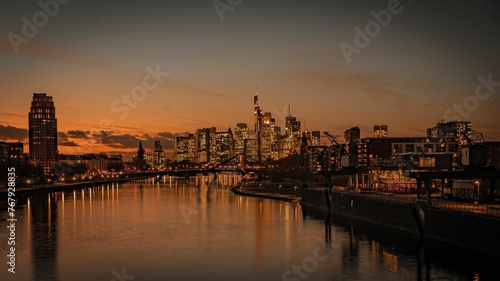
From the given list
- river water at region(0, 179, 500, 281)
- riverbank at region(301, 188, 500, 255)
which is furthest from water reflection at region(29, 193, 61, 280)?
riverbank at region(301, 188, 500, 255)

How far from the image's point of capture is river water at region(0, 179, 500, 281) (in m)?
42.5

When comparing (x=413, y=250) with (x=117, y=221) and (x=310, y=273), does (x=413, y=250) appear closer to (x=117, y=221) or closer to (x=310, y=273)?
(x=310, y=273)

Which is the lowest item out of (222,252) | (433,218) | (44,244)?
(222,252)

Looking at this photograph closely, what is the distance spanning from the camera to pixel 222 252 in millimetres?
52688

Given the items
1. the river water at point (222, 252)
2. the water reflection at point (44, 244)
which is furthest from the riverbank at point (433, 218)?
the water reflection at point (44, 244)

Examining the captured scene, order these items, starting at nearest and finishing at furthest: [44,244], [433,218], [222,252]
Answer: [433,218], [222,252], [44,244]

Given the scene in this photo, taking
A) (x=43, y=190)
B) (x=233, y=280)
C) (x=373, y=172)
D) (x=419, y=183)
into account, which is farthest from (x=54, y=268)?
(x=43, y=190)

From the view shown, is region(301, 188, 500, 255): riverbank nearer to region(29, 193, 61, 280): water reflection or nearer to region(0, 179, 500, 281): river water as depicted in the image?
region(0, 179, 500, 281): river water

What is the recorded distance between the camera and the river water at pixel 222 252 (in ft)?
139

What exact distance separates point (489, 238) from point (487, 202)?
17.4m

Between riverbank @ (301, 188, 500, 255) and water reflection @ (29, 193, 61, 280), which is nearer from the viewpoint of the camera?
riverbank @ (301, 188, 500, 255)

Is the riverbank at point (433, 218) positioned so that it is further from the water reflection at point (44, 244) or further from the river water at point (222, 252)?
the water reflection at point (44, 244)

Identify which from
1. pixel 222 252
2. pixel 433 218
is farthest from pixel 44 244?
pixel 433 218

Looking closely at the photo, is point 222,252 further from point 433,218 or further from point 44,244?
point 433,218
